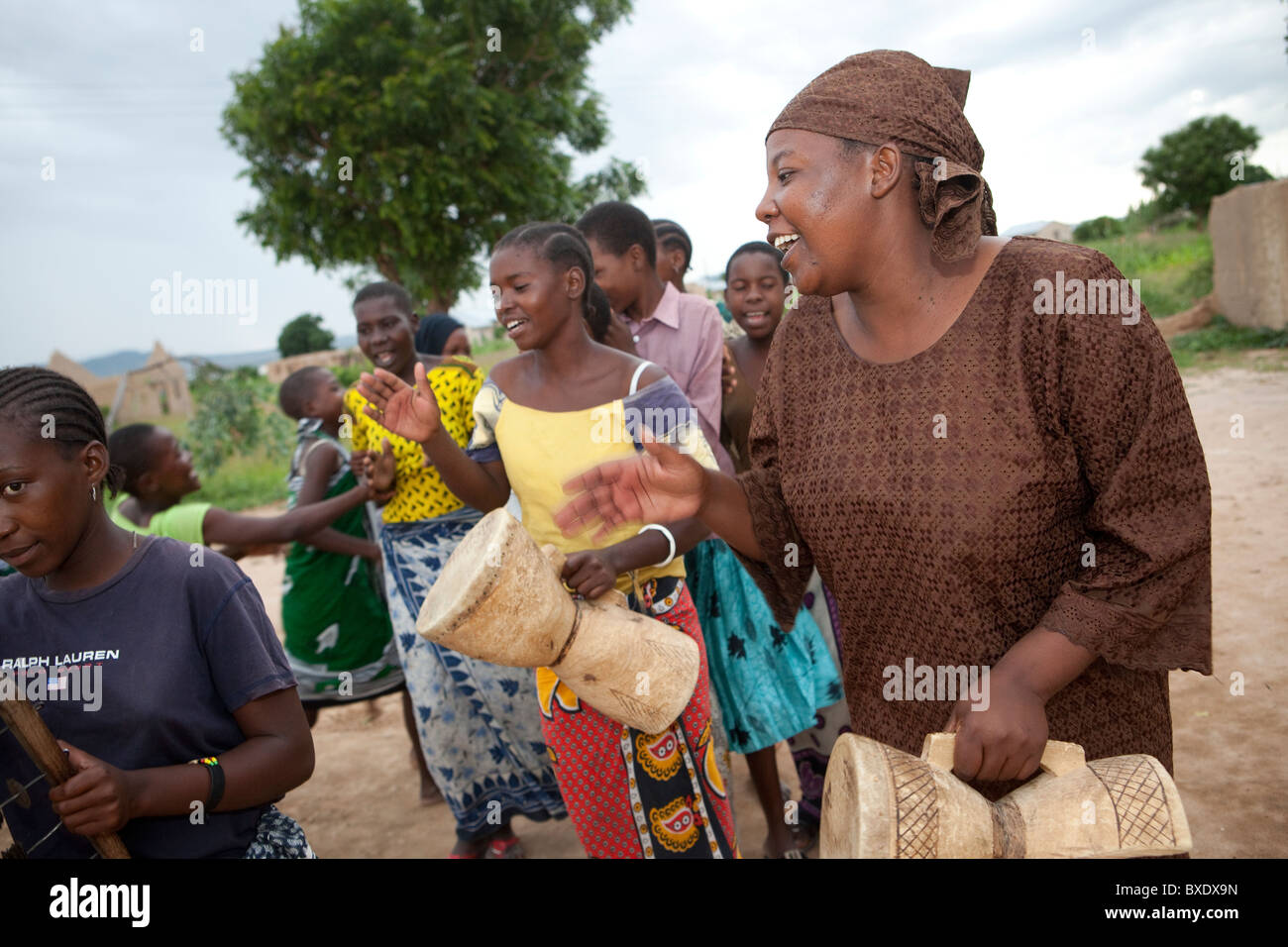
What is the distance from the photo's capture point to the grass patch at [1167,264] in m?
14.4

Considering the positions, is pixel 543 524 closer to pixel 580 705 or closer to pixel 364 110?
pixel 580 705

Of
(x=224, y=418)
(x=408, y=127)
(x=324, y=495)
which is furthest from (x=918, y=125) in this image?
(x=408, y=127)

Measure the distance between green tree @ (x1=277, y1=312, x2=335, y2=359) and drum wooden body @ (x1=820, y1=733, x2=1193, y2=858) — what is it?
131 feet

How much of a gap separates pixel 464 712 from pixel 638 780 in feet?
3.67

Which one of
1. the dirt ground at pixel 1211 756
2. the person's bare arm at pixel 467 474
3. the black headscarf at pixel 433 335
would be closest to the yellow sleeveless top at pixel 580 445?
the person's bare arm at pixel 467 474

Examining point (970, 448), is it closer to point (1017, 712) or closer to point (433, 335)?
point (1017, 712)

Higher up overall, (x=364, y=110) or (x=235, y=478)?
(x=364, y=110)

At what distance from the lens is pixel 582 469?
2.50 m

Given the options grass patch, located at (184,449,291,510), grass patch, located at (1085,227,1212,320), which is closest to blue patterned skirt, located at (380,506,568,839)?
grass patch, located at (184,449,291,510)

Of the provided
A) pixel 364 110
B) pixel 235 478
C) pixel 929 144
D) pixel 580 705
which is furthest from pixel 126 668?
pixel 364 110

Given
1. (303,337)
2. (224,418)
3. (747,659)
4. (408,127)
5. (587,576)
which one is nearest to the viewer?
(587,576)

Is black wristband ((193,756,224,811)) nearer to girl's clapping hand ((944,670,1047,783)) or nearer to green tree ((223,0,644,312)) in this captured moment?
girl's clapping hand ((944,670,1047,783))

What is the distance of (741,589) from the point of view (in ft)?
10.4
